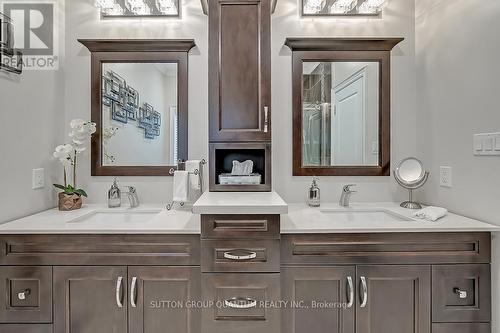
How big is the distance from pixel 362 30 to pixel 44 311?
99.1 inches

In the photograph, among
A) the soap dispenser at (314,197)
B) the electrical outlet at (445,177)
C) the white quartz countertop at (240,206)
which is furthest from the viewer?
the soap dispenser at (314,197)

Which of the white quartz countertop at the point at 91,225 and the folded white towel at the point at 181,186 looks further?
the folded white towel at the point at 181,186

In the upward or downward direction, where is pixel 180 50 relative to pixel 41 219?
upward

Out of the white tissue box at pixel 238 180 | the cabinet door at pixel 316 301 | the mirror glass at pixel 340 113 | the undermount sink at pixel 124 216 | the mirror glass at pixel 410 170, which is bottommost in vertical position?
the cabinet door at pixel 316 301

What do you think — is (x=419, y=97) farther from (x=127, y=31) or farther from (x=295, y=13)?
(x=127, y=31)

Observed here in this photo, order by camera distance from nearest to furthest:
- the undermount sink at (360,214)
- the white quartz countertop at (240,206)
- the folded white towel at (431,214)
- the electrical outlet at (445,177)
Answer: the white quartz countertop at (240,206) → the folded white towel at (431,214) → the electrical outlet at (445,177) → the undermount sink at (360,214)

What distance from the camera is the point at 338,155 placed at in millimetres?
2225

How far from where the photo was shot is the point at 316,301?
1566 mm

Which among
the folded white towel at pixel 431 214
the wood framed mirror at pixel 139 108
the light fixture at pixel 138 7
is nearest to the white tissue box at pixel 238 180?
the wood framed mirror at pixel 139 108

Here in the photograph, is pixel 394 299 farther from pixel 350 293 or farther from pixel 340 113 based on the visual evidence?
pixel 340 113

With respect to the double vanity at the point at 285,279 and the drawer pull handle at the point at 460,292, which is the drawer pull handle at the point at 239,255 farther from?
the drawer pull handle at the point at 460,292

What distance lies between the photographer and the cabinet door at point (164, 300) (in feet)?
5.14

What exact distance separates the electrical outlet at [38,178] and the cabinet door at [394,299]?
1908 mm

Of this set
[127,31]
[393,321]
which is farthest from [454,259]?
[127,31]
